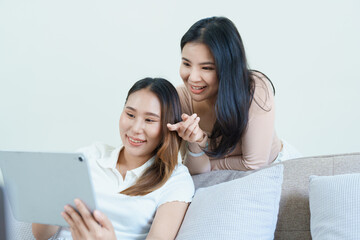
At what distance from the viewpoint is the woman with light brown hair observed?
1.51 meters

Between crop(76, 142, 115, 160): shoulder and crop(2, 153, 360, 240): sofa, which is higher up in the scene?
crop(76, 142, 115, 160): shoulder

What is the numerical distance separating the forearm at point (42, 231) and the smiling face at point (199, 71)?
753 mm

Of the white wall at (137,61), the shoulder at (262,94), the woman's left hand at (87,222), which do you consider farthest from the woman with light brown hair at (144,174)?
the white wall at (137,61)

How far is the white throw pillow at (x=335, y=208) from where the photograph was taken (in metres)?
1.27

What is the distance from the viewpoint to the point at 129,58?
3213 millimetres

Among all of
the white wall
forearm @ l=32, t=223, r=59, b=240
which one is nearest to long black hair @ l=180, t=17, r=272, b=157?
forearm @ l=32, t=223, r=59, b=240

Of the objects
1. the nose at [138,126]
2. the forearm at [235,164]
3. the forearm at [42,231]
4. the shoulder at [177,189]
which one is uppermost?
the nose at [138,126]

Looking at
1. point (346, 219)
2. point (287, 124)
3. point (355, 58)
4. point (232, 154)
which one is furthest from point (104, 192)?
point (355, 58)

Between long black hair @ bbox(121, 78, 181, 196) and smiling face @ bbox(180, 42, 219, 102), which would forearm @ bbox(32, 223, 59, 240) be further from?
smiling face @ bbox(180, 42, 219, 102)

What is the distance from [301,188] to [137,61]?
189cm

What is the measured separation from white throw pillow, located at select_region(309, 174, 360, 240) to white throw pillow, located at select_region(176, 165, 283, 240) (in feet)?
0.42

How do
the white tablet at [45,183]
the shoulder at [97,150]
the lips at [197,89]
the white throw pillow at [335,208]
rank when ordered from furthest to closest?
1. the lips at [197,89]
2. the shoulder at [97,150]
3. the white throw pillow at [335,208]
4. the white tablet at [45,183]

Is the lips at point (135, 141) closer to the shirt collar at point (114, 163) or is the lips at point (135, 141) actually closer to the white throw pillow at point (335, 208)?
the shirt collar at point (114, 163)

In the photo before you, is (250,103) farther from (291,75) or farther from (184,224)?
(291,75)
